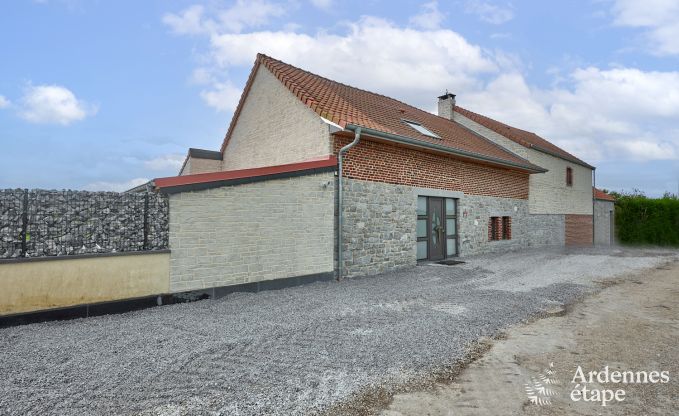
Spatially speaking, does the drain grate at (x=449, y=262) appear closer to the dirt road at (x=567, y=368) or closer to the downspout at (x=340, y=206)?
the downspout at (x=340, y=206)

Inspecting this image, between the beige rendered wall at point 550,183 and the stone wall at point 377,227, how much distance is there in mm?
8516

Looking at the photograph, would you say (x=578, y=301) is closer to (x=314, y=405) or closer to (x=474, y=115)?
(x=314, y=405)

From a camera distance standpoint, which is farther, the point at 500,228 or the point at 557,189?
the point at 557,189

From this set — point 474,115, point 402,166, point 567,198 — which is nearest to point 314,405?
point 402,166

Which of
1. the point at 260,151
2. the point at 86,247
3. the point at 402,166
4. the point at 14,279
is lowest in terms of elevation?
the point at 14,279

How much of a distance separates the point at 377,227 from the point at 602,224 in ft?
60.8

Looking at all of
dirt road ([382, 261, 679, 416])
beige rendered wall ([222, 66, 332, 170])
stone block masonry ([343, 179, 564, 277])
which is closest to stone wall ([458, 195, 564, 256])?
stone block masonry ([343, 179, 564, 277])

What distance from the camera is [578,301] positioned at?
6285mm

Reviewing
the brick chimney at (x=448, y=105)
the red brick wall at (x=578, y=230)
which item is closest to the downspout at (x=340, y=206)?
the brick chimney at (x=448, y=105)

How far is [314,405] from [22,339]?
3739 mm

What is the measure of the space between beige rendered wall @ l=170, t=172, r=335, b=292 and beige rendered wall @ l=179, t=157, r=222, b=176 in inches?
301

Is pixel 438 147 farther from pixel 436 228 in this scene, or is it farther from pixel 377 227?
pixel 377 227

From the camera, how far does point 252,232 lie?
6.50 m

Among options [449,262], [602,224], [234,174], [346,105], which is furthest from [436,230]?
[602,224]
